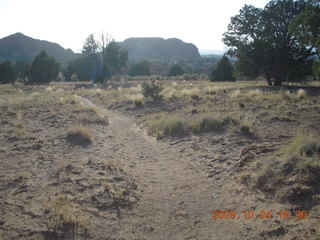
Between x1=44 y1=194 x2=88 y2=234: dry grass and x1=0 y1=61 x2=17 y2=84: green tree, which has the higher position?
x1=0 y1=61 x2=17 y2=84: green tree

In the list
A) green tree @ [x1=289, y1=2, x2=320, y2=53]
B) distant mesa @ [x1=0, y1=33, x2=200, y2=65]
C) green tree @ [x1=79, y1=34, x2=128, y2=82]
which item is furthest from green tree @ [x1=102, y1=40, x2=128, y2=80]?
distant mesa @ [x1=0, y1=33, x2=200, y2=65]

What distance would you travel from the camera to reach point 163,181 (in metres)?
5.71

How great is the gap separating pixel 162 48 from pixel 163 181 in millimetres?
164275

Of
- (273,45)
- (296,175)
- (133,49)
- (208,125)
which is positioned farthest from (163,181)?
(133,49)

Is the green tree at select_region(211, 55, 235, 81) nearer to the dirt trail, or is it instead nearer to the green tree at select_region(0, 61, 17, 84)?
the dirt trail

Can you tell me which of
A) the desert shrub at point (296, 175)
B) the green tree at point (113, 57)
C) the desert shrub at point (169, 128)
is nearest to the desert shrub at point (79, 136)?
the desert shrub at point (169, 128)

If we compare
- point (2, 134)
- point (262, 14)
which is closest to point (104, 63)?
point (262, 14)

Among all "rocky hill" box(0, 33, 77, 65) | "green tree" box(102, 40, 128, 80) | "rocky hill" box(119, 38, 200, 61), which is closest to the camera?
"green tree" box(102, 40, 128, 80)

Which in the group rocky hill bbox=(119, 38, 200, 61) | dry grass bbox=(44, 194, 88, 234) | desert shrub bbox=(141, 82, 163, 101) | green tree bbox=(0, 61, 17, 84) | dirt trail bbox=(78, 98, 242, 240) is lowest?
dirt trail bbox=(78, 98, 242, 240)

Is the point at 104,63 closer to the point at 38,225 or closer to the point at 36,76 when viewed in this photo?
the point at 36,76

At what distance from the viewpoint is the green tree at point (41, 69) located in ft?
145
